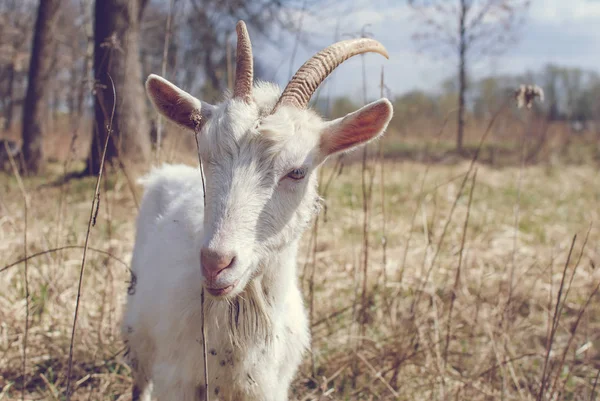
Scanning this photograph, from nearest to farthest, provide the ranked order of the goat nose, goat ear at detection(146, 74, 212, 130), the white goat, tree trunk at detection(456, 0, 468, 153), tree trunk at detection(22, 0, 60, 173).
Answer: the goat nose, the white goat, goat ear at detection(146, 74, 212, 130), tree trunk at detection(22, 0, 60, 173), tree trunk at detection(456, 0, 468, 153)

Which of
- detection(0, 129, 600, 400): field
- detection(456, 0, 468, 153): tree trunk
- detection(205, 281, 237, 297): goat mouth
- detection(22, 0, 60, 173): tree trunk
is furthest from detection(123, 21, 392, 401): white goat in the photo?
detection(456, 0, 468, 153): tree trunk

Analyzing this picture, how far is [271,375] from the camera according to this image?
7.00 ft

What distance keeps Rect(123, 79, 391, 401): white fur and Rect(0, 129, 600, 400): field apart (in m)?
0.34

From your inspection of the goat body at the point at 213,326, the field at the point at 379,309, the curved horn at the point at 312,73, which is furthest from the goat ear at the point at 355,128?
the field at the point at 379,309

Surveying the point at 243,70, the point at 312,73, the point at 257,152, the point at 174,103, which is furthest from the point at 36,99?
the point at 257,152

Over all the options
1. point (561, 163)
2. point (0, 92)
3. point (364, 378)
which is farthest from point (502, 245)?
point (0, 92)

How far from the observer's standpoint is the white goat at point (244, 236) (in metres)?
1.78

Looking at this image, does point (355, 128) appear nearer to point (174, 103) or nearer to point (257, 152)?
point (257, 152)

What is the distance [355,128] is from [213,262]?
2.75 feet

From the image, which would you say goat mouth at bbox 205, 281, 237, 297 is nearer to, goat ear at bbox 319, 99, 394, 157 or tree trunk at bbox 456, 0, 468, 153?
goat ear at bbox 319, 99, 394, 157

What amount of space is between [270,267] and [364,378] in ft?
4.15

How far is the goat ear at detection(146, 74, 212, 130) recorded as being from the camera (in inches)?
80.8

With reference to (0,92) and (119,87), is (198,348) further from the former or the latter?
(0,92)

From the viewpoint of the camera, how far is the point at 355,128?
206 centimetres
